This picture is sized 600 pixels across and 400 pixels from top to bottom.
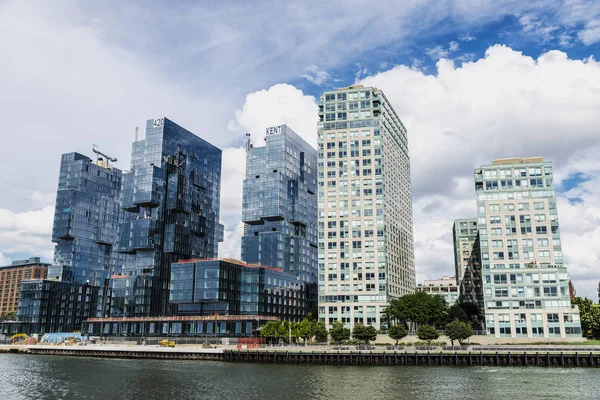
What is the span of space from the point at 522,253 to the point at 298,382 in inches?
→ 4139

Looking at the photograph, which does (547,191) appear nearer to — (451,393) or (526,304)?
(526,304)

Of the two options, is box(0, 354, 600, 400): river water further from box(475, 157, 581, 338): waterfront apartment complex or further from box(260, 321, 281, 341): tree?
box(260, 321, 281, 341): tree

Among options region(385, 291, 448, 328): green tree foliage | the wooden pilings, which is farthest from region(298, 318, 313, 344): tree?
the wooden pilings

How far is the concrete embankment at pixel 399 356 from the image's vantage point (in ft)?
399

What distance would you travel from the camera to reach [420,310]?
177625mm

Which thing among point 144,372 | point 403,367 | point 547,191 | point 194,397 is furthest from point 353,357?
point 547,191

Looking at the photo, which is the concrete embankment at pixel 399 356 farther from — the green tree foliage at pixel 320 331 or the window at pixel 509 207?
the window at pixel 509 207

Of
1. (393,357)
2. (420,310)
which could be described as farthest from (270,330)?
(393,357)

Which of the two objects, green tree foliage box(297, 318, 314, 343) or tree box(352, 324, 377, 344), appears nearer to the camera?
tree box(352, 324, 377, 344)

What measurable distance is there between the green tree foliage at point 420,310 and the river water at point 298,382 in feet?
187

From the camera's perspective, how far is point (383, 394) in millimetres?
82875

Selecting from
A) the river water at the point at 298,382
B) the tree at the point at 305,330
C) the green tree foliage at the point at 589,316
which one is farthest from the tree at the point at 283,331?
the green tree foliage at the point at 589,316

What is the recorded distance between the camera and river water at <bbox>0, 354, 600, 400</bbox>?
83.6 metres

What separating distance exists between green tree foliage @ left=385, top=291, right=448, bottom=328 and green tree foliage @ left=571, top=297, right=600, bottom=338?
136 ft
